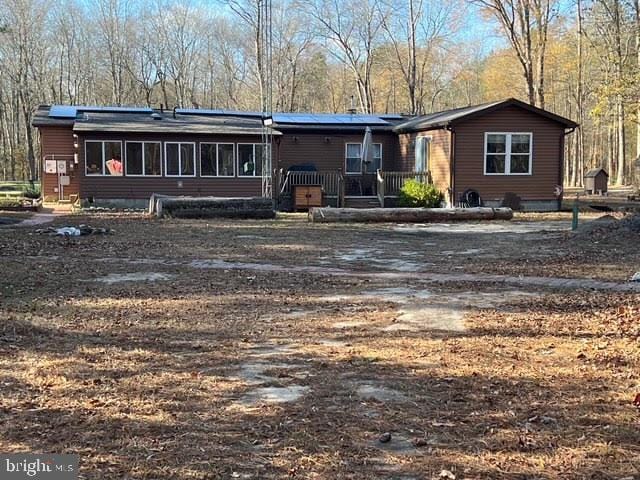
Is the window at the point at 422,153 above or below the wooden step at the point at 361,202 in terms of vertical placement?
above

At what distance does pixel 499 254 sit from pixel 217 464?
9.03 m

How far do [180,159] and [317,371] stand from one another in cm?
1976

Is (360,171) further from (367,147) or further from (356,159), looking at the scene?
(367,147)

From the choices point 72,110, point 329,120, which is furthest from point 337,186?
point 72,110

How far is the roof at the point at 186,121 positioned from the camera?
23.0 metres

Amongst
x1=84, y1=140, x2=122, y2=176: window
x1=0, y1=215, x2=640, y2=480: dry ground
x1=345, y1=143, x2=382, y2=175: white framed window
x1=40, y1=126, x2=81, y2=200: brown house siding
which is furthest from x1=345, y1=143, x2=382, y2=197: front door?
x1=0, y1=215, x2=640, y2=480: dry ground

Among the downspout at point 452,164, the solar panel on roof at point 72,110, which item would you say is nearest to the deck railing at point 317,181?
the downspout at point 452,164

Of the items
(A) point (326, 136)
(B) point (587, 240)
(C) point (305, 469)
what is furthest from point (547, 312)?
(A) point (326, 136)

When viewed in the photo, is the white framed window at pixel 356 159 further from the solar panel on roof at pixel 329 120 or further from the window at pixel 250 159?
the window at pixel 250 159

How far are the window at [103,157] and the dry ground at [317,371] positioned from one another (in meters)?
14.0

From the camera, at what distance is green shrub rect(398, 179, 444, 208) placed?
21.8 meters

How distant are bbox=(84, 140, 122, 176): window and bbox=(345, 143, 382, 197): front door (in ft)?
26.5

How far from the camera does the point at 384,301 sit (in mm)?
7305

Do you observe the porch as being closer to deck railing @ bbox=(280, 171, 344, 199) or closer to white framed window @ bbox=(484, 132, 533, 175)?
deck railing @ bbox=(280, 171, 344, 199)
